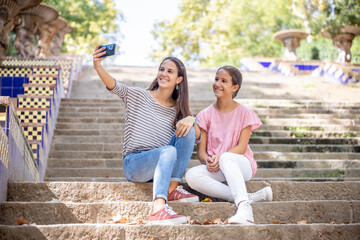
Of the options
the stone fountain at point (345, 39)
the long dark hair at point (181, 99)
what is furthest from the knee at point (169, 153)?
the stone fountain at point (345, 39)

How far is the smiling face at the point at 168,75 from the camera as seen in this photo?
3.65 m

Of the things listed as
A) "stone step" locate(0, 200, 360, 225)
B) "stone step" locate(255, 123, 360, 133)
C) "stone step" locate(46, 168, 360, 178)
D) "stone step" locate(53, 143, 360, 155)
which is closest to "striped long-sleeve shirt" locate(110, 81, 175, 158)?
"stone step" locate(0, 200, 360, 225)

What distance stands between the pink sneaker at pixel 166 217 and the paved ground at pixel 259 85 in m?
7.81

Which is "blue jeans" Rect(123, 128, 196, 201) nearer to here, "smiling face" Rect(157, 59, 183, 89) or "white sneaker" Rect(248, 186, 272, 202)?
"smiling face" Rect(157, 59, 183, 89)

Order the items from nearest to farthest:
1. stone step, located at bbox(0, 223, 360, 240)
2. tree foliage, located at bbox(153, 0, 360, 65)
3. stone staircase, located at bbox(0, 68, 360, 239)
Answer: stone step, located at bbox(0, 223, 360, 240) < stone staircase, located at bbox(0, 68, 360, 239) < tree foliage, located at bbox(153, 0, 360, 65)

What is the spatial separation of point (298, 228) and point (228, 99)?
1425mm

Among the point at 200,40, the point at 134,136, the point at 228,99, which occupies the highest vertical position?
the point at 200,40

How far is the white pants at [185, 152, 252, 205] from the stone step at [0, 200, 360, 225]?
0.15 meters

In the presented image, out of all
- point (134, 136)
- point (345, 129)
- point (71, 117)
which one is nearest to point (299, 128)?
point (345, 129)

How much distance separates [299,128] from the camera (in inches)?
282

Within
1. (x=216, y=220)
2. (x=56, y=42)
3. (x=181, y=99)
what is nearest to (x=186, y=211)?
(x=216, y=220)

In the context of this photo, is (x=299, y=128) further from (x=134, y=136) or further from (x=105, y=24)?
(x=105, y=24)

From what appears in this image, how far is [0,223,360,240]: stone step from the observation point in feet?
8.16

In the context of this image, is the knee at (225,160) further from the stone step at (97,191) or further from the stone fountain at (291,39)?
the stone fountain at (291,39)
